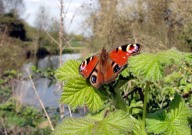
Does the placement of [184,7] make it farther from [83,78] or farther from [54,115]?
[83,78]

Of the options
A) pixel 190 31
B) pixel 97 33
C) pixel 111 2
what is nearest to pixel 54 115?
pixel 190 31

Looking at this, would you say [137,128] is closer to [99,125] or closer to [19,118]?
[99,125]

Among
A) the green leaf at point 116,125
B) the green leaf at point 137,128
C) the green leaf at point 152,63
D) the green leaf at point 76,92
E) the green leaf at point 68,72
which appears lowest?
the green leaf at point 137,128

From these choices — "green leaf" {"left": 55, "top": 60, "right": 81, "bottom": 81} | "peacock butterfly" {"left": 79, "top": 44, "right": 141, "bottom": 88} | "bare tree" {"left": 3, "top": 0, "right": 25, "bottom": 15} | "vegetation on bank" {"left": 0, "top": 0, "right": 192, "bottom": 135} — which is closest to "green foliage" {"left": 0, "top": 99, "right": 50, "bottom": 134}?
"vegetation on bank" {"left": 0, "top": 0, "right": 192, "bottom": 135}

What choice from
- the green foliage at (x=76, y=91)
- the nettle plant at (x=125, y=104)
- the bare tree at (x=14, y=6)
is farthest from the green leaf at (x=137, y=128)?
the bare tree at (x=14, y=6)

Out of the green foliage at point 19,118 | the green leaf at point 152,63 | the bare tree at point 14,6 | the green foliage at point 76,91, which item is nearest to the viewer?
the green leaf at point 152,63

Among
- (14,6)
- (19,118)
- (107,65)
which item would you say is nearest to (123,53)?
(107,65)

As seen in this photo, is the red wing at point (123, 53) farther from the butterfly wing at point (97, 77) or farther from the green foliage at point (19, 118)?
the green foliage at point (19, 118)
